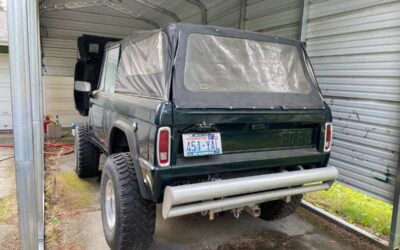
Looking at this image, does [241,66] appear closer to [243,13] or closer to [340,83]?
[340,83]

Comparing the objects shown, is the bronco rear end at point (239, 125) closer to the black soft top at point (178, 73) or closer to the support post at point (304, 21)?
the black soft top at point (178, 73)

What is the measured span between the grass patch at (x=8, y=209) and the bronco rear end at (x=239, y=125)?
2469 millimetres

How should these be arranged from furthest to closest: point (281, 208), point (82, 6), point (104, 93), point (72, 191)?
point (82, 6), point (72, 191), point (104, 93), point (281, 208)

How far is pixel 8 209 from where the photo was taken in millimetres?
3889

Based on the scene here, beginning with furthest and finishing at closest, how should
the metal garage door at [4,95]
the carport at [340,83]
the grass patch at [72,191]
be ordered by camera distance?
the metal garage door at [4,95], the grass patch at [72,191], the carport at [340,83]

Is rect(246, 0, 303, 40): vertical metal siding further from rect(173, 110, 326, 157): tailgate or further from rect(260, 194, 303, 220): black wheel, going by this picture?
rect(260, 194, 303, 220): black wheel

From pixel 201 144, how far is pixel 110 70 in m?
2.37

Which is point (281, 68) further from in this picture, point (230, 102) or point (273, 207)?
point (273, 207)

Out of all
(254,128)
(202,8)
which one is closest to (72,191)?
(254,128)

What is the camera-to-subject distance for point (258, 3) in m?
5.24

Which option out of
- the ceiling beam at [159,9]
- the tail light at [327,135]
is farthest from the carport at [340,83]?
the ceiling beam at [159,9]

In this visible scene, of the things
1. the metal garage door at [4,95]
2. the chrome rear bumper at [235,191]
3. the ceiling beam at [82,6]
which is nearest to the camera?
the chrome rear bumper at [235,191]

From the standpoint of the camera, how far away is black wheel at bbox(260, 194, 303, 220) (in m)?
3.56

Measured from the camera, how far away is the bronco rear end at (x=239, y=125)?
7.72ft
